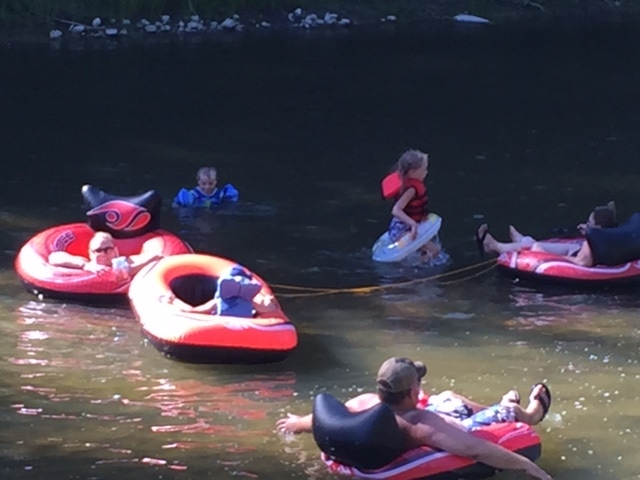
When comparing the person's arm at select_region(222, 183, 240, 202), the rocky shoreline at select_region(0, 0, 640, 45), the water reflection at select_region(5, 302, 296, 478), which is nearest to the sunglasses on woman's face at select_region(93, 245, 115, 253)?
the water reflection at select_region(5, 302, 296, 478)

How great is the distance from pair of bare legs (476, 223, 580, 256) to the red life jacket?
1.51 feet

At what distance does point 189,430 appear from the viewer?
662 cm

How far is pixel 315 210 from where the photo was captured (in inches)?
440

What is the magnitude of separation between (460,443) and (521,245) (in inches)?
149

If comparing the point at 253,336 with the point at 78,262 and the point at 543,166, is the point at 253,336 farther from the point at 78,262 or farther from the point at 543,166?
the point at 543,166

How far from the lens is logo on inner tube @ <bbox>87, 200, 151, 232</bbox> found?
9.23m

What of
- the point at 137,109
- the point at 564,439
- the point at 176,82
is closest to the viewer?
Result: the point at 564,439

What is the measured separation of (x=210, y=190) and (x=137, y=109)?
14.7 feet

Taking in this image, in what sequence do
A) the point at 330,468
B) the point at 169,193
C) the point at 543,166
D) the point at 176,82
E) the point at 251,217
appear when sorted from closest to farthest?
the point at 330,468 → the point at 251,217 → the point at 169,193 → the point at 543,166 → the point at 176,82

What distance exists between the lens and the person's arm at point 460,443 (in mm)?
5930

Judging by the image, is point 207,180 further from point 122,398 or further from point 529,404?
point 529,404

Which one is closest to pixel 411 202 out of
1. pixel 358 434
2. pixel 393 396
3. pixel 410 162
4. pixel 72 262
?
pixel 410 162

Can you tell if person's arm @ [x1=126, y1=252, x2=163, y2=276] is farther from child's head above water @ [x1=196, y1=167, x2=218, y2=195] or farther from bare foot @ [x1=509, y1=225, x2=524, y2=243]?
bare foot @ [x1=509, y1=225, x2=524, y2=243]

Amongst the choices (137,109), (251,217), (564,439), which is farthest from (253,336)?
(137,109)
